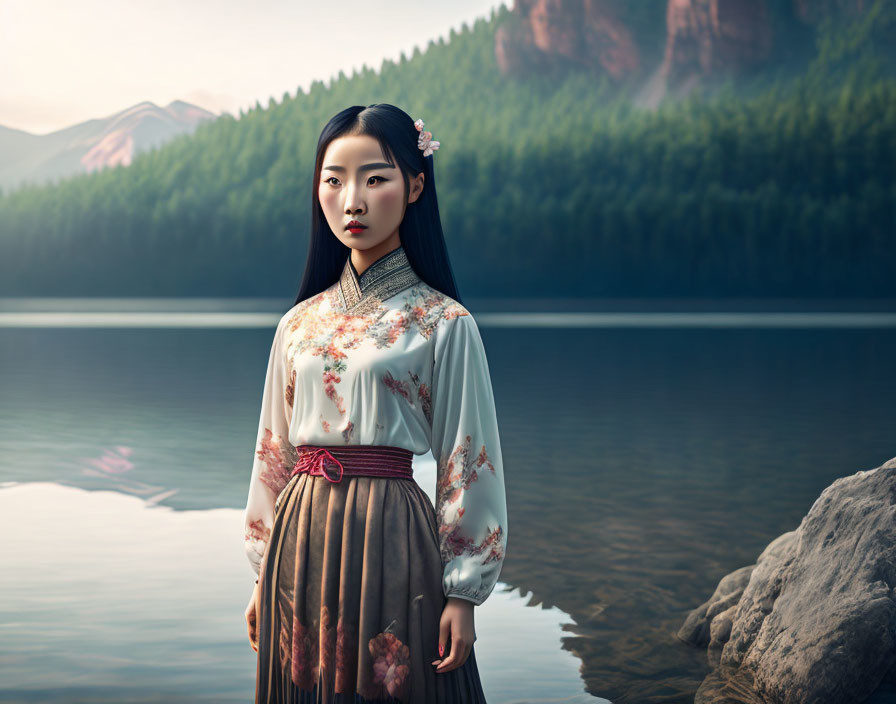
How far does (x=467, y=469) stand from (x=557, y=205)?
75.1m

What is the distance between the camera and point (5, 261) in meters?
85.4

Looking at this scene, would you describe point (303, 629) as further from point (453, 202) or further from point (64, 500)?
point (453, 202)

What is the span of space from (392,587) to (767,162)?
8159cm

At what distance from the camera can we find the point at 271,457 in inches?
117

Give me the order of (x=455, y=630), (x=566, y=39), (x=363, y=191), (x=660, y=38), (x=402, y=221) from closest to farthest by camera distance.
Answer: (x=455, y=630) → (x=363, y=191) → (x=402, y=221) → (x=566, y=39) → (x=660, y=38)

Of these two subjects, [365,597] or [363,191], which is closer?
[365,597]

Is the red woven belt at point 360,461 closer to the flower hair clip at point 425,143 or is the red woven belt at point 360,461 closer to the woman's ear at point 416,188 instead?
the woman's ear at point 416,188

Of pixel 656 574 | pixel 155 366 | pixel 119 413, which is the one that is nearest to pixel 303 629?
pixel 656 574

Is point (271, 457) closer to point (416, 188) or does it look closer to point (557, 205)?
point (416, 188)

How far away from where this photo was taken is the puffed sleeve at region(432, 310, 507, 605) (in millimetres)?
2672

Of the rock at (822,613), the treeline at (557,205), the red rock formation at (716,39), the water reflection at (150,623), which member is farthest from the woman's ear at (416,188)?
the red rock formation at (716,39)

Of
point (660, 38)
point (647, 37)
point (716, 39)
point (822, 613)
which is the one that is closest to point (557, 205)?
point (716, 39)

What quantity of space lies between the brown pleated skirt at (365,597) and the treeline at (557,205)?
6641 cm

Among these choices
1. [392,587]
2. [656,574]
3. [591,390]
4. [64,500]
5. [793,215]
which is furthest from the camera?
[793,215]
